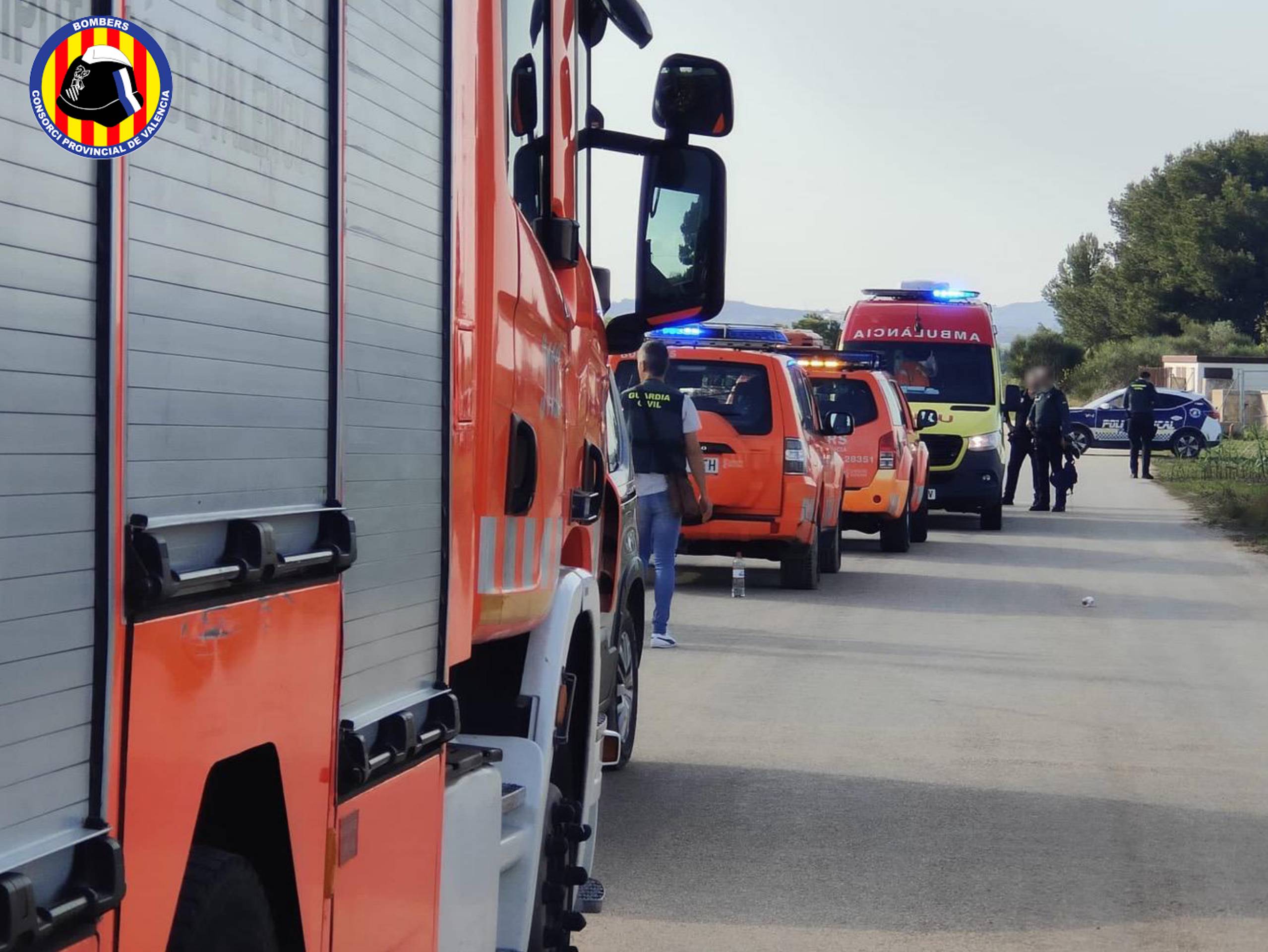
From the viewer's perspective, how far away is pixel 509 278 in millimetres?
4039

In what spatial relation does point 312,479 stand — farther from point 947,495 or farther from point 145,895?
point 947,495

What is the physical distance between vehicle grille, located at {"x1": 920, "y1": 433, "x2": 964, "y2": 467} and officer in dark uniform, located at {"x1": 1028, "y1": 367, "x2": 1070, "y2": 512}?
295 cm

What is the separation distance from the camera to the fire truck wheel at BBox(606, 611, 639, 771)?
26.0 feet

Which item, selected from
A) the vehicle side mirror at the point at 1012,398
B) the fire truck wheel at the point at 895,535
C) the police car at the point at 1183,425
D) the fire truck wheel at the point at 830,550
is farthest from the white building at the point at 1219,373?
the fire truck wheel at the point at 830,550

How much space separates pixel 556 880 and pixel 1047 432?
22.4 m

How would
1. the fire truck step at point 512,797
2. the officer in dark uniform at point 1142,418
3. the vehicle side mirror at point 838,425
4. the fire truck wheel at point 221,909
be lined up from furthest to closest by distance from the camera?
the officer in dark uniform at point 1142,418
the vehicle side mirror at point 838,425
the fire truck step at point 512,797
the fire truck wheel at point 221,909

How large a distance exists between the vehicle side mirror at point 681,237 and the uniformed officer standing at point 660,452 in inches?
250

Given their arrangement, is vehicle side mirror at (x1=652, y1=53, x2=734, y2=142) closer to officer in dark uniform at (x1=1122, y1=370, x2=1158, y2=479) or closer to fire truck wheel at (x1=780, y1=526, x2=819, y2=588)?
fire truck wheel at (x1=780, y1=526, x2=819, y2=588)

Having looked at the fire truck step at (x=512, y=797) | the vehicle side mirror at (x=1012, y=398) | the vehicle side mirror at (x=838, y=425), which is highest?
the vehicle side mirror at (x=1012, y=398)

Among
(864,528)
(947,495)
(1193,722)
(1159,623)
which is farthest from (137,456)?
(947,495)

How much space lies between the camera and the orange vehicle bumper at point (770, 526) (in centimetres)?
1538

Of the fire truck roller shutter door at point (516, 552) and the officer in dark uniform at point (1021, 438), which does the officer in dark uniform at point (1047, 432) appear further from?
the fire truck roller shutter door at point (516, 552)

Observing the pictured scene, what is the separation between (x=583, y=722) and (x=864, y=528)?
50.2 feet

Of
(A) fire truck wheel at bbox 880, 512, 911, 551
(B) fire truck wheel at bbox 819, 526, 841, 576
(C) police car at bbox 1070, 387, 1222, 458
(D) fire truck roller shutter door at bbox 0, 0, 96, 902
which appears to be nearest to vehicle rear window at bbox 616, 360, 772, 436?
(B) fire truck wheel at bbox 819, 526, 841, 576
